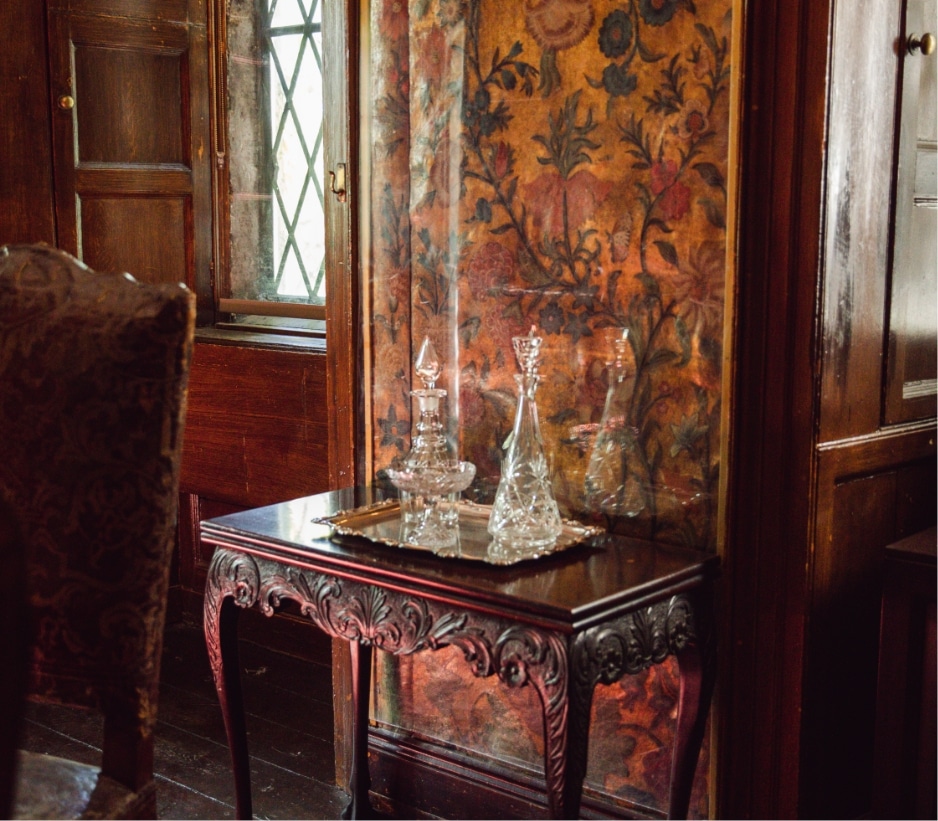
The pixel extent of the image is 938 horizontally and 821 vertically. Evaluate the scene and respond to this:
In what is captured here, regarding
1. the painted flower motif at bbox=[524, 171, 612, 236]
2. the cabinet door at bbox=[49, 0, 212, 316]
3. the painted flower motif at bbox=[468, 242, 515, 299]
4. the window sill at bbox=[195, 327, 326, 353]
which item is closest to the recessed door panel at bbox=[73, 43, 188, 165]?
the cabinet door at bbox=[49, 0, 212, 316]

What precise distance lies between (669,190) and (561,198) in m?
0.22

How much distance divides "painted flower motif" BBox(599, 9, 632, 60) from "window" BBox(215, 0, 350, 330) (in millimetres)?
1618

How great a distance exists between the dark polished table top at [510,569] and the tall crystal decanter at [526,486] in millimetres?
63

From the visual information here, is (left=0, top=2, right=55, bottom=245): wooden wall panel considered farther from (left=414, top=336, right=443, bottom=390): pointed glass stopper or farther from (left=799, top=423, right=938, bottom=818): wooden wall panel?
(left=799, top=423, right=938, bottom=818): wooden wall panel

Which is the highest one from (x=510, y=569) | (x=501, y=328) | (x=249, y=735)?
(x=501, y=328)

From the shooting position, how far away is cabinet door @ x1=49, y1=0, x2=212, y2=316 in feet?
11.2

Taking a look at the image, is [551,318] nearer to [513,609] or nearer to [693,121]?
[693,121]

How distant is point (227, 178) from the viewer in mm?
3721

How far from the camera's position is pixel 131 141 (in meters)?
3.56

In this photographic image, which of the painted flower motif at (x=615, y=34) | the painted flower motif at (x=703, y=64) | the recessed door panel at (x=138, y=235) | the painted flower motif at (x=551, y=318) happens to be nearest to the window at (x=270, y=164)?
the recessed door panel at (x=138, y=235)

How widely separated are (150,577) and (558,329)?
3.20 ft

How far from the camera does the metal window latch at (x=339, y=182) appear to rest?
2512mm

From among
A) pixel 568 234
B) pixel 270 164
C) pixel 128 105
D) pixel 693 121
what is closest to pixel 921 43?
pixel 693 121

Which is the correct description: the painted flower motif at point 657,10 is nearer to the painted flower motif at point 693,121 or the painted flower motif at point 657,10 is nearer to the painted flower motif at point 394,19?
the painted flower motif at point 693,121
